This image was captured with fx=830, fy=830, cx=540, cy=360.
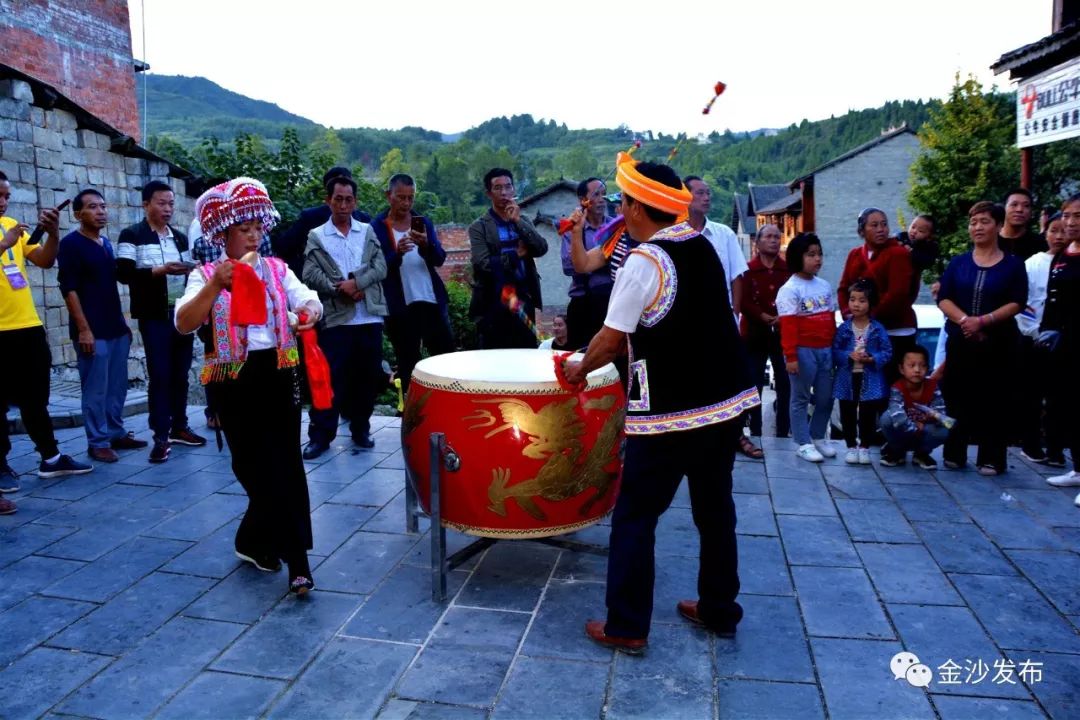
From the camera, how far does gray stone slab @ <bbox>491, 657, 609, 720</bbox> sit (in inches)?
116

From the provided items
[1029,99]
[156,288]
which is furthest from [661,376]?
[1029,99]

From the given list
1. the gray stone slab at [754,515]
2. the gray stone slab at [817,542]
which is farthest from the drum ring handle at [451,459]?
the gray stone slab at [817,542]

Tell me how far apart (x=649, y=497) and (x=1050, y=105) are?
30.2 ft

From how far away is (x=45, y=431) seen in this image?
578cm

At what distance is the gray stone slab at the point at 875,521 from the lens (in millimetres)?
4594

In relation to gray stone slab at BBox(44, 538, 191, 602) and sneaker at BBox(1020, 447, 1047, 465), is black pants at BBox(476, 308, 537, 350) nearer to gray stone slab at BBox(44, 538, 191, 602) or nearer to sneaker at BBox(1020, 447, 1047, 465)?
gray stone slab at BBox(44, 538, 191, 602)

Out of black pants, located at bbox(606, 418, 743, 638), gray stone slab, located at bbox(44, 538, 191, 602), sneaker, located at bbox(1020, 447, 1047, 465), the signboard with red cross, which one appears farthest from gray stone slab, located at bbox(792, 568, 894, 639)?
the signboard with red cross

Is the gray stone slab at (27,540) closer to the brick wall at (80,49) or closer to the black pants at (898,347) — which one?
the black pants at (898,347)

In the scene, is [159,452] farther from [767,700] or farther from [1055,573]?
[1055,573]

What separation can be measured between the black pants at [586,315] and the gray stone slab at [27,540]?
3376mm

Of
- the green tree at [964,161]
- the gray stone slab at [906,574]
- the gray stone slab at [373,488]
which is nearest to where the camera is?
the gray stone slab at [906,574]

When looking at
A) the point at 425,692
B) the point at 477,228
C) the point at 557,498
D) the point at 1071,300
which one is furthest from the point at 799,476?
the point at 425,692

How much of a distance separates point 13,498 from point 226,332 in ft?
8.81

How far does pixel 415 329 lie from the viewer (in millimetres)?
6617
